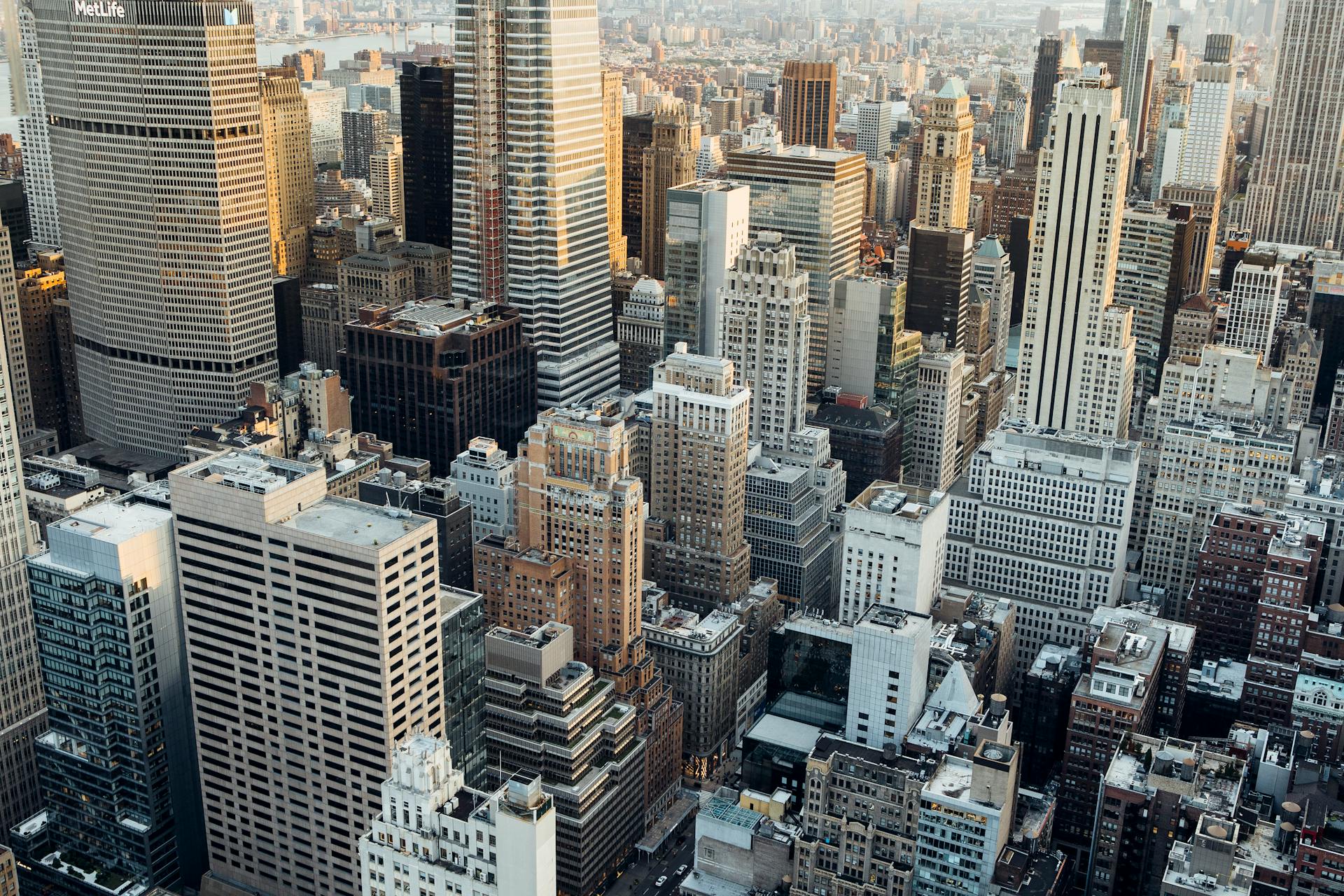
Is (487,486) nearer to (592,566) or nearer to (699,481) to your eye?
(699,481)

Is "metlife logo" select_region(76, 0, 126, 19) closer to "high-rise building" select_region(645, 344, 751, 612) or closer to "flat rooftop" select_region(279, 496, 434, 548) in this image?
"high-rise building" select_region(645, 344, 751, 612)

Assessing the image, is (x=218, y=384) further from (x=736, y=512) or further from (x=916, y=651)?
(x=916, y=651)

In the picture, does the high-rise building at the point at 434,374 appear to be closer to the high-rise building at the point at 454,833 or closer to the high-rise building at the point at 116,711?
the high-rise building at the point at 116,711

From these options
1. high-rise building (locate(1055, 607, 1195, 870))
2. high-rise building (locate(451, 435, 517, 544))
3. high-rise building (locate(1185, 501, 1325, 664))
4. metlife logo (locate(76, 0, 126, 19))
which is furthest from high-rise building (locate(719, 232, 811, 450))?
metlife logo (locate(76, 0, 126, 19))

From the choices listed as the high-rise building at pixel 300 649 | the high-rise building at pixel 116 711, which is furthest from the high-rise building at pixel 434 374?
the high-rise building at pixel 300 649

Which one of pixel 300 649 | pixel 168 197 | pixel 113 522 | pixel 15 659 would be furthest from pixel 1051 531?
pixel 168 197
